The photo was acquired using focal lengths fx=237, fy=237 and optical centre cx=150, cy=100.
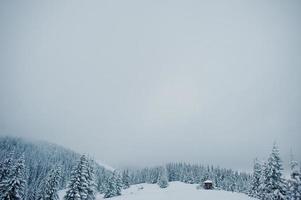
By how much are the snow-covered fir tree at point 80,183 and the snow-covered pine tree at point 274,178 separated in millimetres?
34786

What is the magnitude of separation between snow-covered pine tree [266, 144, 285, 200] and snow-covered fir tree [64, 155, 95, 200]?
1370 inches

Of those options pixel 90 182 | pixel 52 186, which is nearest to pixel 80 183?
pixel 90 182

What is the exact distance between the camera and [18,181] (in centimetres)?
4528

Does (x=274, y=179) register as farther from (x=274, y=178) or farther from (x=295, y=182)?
(x=295, y=182)

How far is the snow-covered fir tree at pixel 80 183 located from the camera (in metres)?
44.8

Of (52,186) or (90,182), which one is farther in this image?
(52,186)

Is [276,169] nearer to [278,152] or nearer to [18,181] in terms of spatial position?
[278,152]

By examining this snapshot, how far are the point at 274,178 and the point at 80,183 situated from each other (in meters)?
36.8

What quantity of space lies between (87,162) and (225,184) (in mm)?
99355

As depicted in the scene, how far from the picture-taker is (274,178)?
44.1 metres

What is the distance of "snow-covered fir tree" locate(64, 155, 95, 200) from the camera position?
4481 centimetres

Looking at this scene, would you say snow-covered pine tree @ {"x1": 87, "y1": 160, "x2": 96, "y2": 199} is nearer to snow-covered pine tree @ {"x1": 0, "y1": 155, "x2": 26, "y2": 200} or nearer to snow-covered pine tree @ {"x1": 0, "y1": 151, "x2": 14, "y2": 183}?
snow-covered pine tree @ {"x1": 0, "y1": 155, "x2": 26, "y2": 200}

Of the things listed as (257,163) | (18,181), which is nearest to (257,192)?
(257,163)

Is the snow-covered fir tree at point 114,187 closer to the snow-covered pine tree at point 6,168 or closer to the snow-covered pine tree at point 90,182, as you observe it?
the snow-covered pine tree at point 90,182
